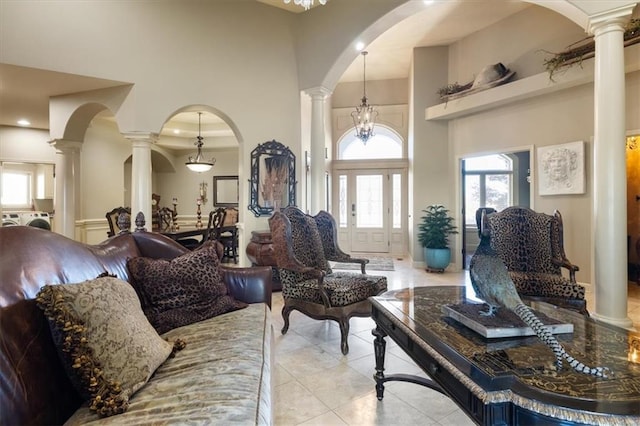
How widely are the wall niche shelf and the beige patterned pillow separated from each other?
5447 mm

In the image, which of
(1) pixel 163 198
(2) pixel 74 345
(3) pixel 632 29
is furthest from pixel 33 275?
(1) pixel 163 198

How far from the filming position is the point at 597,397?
1001 mm

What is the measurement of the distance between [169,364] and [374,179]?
7134 millimetres

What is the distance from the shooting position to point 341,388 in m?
2.25

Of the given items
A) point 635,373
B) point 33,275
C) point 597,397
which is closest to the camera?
point 597,397

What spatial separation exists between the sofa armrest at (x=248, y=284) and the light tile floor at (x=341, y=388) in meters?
0.57

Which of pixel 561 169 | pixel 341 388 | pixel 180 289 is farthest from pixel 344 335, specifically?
pixel 561 169

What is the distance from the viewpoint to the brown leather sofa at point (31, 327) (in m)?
1.06

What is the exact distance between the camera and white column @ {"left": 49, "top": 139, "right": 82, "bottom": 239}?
5137 millimetres

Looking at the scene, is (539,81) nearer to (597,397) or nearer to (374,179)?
(374,179)

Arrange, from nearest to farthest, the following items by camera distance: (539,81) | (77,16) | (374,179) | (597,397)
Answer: (597,397) < (77,16) < (539,81) < (374,179)

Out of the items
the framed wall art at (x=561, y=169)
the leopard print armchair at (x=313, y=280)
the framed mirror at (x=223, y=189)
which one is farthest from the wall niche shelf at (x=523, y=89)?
the framed mirror at (x=223, y=189)

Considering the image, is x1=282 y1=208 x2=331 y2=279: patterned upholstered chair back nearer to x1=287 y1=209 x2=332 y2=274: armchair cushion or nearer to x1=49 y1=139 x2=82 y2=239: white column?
x1=287 y1=209 x2=332 y2=274: armchair cushion

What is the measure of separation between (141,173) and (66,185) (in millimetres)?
1770
